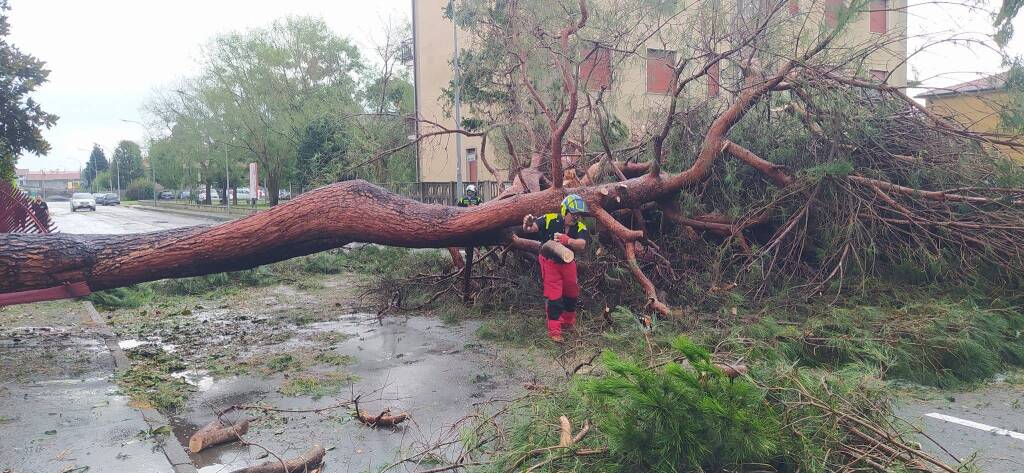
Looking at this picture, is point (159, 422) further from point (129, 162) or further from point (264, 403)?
point (129, 162)

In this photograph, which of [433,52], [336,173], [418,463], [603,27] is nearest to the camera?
[418,463]

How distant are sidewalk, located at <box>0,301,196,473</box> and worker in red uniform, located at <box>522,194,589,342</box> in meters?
3.61

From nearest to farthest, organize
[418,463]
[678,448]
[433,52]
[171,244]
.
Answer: [678,448], [418,463], [171,244], [433,52]

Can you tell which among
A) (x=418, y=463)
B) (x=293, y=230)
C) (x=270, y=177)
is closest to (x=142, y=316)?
(x=293, y=230)

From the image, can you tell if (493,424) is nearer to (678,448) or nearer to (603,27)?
(678,448)

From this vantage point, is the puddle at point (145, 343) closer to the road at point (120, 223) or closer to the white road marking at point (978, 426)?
the white road marking at point (978, 426)

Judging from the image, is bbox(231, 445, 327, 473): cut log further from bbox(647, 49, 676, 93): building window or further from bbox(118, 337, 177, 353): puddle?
bbox(647, 49, 676, 93): building window

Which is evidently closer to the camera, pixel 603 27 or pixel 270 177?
pixel 603 27

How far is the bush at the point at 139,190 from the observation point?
86.0 metres

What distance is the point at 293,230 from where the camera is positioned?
7211 millimetres

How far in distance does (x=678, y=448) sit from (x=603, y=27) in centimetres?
815

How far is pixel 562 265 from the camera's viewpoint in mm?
7344

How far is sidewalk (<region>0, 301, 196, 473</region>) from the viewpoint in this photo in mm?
4195

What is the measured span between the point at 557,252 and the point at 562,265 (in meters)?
0.28
